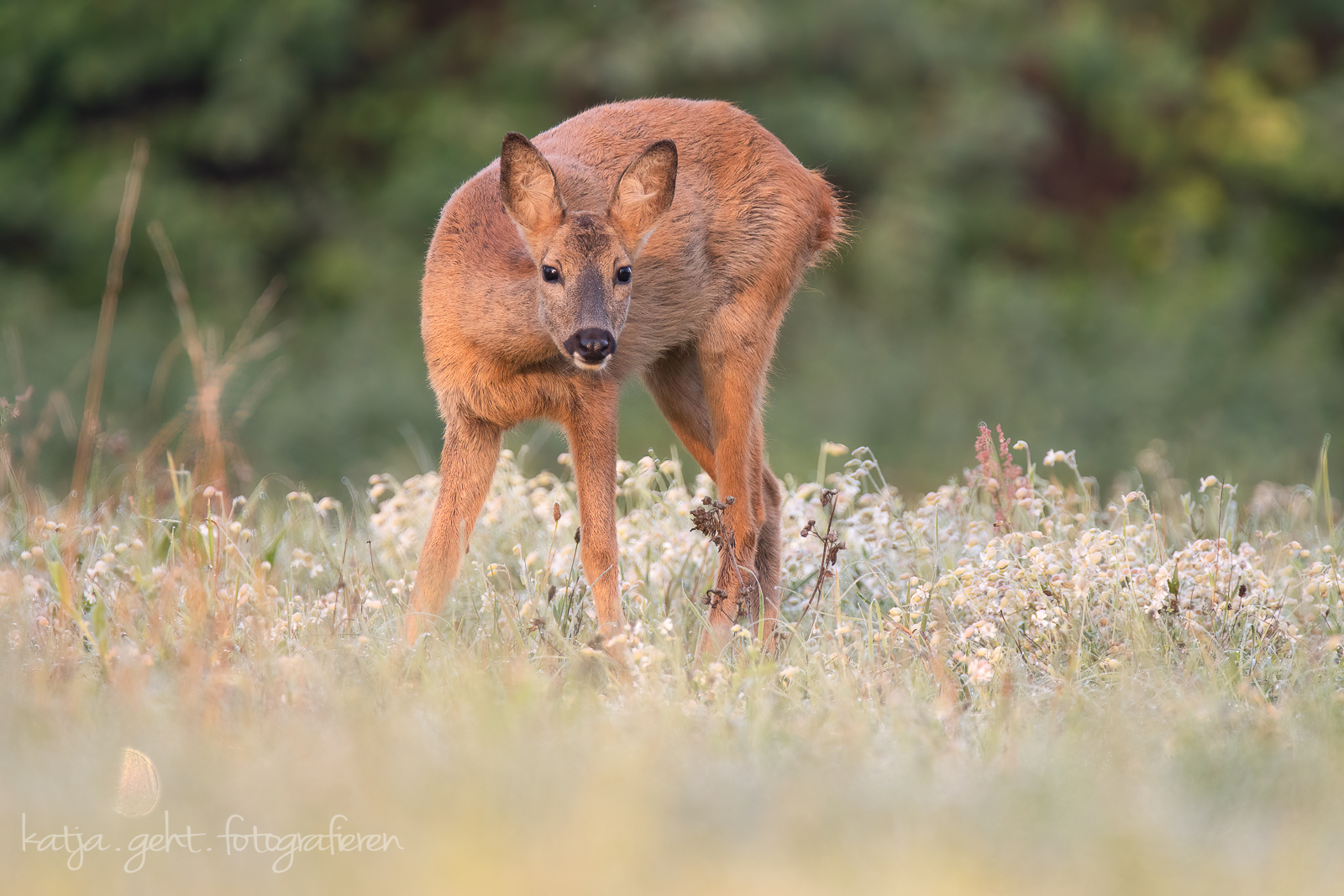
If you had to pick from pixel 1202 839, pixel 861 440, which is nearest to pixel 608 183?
pixel 1202 839

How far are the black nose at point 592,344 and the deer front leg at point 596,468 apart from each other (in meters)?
0.48

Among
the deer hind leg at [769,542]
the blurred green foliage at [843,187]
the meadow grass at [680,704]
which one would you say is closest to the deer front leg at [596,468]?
the meadow grass at [680,704]

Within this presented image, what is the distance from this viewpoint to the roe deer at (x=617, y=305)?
15.5ft

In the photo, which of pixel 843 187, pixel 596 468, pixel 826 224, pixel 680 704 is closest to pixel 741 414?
pixel 596 468

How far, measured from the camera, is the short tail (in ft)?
19.2

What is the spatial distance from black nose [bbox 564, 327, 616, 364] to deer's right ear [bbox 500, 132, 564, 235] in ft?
1.60

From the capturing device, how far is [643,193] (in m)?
4.92

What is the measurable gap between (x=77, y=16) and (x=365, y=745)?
42.8 ft

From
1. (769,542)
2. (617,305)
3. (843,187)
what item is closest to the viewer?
(617,305)

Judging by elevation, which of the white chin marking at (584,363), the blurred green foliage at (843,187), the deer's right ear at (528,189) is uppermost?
the blurred green foliage at (843,187)

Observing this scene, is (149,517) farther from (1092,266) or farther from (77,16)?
(1092,266)

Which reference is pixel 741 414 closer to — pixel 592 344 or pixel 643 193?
pixel 643 193

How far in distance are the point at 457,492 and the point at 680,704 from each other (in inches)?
58.4

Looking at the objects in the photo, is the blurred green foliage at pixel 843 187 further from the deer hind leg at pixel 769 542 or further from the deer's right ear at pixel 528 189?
the deer's right ear at pixel 528 189
